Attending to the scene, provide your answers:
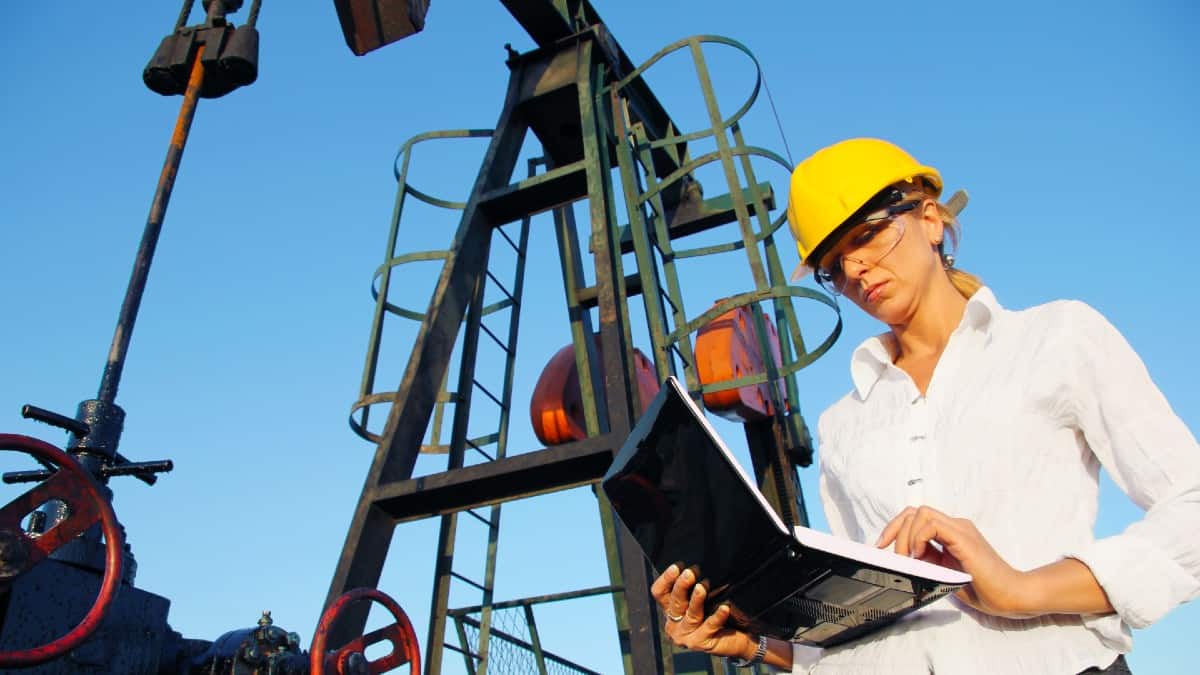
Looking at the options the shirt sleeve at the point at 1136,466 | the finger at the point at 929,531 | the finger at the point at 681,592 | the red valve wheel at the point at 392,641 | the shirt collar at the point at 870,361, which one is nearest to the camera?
the shirt sleeve at the point at 1136,466

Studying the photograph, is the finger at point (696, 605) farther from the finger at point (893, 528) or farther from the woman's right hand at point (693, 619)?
the finger at point (893, 528)

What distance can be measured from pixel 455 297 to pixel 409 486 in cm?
138

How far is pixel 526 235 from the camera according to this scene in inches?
285

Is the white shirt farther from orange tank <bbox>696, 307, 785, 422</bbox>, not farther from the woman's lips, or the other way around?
orange tank <bbox>696, 307, 785, 422</bbox>

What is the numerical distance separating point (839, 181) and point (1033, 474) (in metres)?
0.73

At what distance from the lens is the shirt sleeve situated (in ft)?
4.97

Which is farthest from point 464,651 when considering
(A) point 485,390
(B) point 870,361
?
(B) point 870,361

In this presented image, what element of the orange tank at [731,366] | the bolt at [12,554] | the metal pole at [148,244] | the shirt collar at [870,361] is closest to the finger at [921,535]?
the shirt collar at [870,361]

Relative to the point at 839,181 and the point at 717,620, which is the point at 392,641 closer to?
the point at 717,620

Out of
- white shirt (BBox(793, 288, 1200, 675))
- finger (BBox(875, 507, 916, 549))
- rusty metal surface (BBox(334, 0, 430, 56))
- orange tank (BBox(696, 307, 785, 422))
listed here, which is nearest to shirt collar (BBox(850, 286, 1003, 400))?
white shirt (BBox(793, 288, 1200, 675))

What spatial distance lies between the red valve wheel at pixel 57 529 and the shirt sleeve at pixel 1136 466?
226cm

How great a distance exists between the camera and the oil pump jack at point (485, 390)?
279cm

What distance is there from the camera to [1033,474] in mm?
1716

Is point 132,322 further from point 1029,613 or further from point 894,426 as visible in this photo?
point 1029,613
